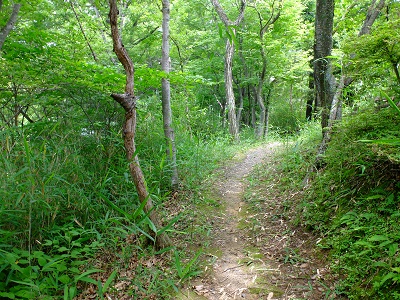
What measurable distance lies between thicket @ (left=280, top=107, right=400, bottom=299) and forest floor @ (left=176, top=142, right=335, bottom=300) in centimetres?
19

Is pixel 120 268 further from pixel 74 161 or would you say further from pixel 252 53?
pixel 252 53

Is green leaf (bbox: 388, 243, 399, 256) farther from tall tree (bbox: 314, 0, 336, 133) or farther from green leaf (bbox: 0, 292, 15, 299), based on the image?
green leaf (bbox: 0, 292, 15, 299)

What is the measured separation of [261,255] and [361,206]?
119 centimetres

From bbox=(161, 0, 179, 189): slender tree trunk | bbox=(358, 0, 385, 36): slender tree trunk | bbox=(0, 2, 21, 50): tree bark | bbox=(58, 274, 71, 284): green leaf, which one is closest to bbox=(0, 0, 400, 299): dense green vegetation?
bbox=(58, 274, 71, 284): green leaf

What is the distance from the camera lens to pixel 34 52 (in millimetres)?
4121

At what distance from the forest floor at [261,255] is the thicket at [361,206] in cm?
19

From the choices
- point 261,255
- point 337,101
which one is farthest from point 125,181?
point 337,101

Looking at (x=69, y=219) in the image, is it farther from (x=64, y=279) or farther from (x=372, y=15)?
(x=372, y=15)

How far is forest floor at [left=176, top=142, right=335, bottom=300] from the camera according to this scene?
2459 mm

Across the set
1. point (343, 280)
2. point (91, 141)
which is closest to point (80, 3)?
point (91, 141)

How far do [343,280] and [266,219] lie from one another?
1535 millimetres

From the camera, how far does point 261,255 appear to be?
3.04 meters

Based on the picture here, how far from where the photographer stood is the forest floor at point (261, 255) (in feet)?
8.07

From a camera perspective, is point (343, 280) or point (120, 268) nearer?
point (343, 280)
